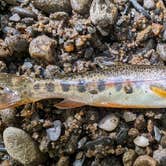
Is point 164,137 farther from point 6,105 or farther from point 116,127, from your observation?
point 6,105

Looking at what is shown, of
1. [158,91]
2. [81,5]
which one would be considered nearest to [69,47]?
[81,5]

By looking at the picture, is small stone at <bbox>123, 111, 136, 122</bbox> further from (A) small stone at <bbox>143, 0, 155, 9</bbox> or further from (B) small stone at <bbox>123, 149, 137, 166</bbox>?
(A) small stone at <bbox>143, 0, 155, 9</bbox>

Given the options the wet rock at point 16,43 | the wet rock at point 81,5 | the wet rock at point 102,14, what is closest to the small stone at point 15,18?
the wet rock at point 16,43

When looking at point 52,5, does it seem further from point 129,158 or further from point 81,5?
point 129,158

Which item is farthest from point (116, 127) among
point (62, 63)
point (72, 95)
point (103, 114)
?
point (62, 63)

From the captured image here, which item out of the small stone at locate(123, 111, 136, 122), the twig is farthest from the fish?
the twig
